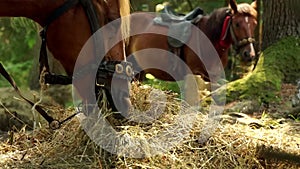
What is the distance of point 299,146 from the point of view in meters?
3.14

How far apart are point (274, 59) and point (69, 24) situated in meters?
4.23

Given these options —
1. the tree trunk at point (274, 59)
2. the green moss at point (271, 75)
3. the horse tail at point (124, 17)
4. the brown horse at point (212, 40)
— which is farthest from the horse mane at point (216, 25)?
the horse tail at point (124, 17)

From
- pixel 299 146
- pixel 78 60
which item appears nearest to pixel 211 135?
pixel 299 146

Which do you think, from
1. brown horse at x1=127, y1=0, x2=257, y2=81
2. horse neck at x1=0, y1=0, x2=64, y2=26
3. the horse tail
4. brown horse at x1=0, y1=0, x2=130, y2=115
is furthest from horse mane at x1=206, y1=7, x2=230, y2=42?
horse neck at x1=0, y1=0, x2=64, y2=26

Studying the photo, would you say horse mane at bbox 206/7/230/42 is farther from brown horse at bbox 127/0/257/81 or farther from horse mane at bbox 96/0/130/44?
horse mane at bbox 96/0/130/44

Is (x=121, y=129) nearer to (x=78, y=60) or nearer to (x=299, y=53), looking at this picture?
(x=78, y=60)

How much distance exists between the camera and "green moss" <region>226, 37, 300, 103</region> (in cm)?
620

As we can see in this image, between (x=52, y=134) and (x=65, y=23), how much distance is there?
31.6 inches

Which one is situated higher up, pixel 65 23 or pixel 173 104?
pixel 65 23

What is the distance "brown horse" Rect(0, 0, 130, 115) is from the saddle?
4776 mm

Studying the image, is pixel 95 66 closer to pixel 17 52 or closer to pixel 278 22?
pixel 278 22

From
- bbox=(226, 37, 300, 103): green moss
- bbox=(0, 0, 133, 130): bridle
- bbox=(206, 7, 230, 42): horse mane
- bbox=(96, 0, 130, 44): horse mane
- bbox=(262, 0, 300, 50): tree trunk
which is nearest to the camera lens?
bbox=(0, 0, 133, 130): bridle

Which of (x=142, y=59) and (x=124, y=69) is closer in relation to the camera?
(x=124, y=69)

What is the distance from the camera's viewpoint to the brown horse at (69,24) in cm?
288
